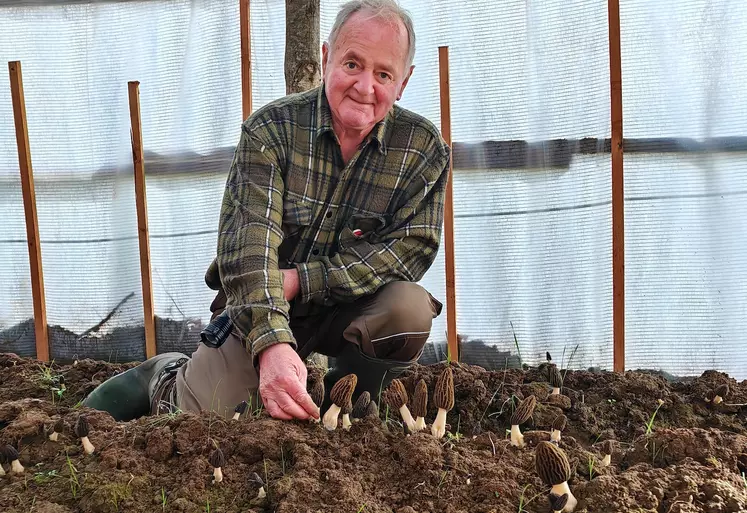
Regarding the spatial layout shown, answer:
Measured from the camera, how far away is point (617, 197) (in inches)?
141

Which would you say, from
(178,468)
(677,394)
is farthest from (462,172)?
(178,468)

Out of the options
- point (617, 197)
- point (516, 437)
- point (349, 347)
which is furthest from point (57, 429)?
point (617, 197)

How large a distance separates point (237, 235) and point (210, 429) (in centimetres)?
76

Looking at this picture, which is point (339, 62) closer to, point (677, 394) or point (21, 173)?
point (677, 394)

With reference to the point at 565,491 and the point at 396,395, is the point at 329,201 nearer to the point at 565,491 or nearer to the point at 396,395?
the point at 396,395

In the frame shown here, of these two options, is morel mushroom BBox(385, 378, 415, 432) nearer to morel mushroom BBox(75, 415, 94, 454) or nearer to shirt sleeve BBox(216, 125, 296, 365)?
shirt sleeve BBox(216, 125, 296, 365)

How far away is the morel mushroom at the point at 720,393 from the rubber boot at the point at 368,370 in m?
1.47

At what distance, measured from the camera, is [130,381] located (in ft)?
10.3

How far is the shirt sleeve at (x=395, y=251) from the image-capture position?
2.65m

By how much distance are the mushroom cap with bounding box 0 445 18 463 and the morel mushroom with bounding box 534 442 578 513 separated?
167 cm

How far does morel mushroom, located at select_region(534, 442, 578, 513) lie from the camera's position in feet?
5.74

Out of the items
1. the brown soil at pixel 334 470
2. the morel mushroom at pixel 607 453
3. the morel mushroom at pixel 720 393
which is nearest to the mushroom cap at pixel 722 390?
the morel mushroom at pixel 720 393

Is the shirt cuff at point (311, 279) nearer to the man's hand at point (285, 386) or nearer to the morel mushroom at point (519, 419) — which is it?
the man's hand at point (285, 386)

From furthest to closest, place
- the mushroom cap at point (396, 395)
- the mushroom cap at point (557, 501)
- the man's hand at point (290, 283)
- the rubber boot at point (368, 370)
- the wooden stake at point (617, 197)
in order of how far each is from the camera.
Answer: the wooden stake at point (617, 197)
the rubber boot at point (368, 370)
the man's hand at point (290, 283)
the mushroom cap at point (396, 395)
the mushroom cap at point (557, 501)
